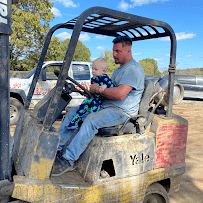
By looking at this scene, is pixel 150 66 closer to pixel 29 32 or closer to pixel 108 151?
pixel 29 32

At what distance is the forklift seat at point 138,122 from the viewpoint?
100 inches

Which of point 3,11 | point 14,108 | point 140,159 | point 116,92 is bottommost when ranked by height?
point 14,108

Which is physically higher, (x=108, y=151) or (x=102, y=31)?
(x=102, y=31)

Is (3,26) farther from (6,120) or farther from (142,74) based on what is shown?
(142,74)

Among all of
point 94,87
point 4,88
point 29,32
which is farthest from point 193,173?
point 29,32

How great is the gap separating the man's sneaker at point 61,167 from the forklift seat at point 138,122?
0.48 m

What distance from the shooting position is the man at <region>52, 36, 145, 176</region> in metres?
2.41

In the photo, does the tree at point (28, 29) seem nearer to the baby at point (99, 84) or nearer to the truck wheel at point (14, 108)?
the truck wheel at point (14, 108)

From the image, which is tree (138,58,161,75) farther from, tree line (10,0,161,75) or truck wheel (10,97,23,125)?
truck wheel (10,97,23,125)

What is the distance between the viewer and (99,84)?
2723 millimetres

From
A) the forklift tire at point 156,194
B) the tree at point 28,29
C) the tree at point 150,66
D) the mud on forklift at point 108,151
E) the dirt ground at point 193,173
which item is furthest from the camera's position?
the tree at point 150,66

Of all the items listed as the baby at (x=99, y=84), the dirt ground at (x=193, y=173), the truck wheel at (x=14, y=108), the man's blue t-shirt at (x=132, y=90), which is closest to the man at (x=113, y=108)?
the man's blue t-shirt at (x=132, y=90)

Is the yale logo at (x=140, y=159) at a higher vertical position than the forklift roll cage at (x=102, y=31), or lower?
lower

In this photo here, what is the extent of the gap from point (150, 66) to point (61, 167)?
54.5m
